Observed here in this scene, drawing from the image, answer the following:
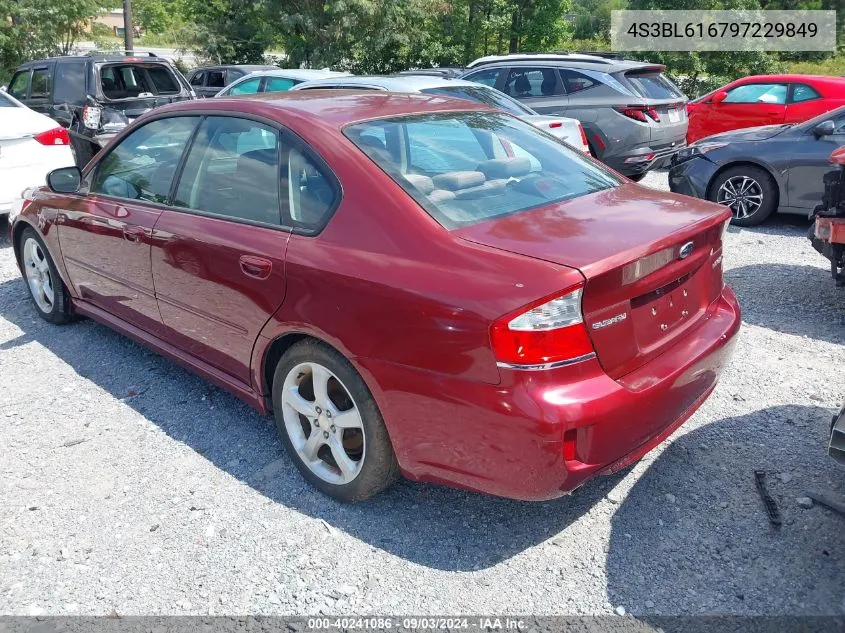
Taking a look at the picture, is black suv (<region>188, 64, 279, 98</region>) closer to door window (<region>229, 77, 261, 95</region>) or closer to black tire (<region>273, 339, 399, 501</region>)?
door window (<region>229, 77, 261, 95</region>)

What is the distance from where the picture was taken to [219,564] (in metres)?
2.76

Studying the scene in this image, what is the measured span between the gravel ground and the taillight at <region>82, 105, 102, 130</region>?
20.8 feet

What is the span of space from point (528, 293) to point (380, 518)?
4.18 feet

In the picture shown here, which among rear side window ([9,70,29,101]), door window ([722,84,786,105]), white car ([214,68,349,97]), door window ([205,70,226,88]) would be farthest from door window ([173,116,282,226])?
door window ([205,70,226,88])

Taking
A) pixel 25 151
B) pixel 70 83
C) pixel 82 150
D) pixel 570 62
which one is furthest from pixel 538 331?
pixel 70 83

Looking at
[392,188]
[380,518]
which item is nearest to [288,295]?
[392,188]

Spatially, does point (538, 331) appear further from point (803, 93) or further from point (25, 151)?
point (803, 93)

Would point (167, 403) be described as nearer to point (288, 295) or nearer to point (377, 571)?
point (288, 295)

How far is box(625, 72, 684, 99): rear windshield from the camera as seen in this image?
9.34 metres

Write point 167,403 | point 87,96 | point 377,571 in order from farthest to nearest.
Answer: point 87,96
point 167,403
point 377,571

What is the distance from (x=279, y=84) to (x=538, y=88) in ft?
12.8

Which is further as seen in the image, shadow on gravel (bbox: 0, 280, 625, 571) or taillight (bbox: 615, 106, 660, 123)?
taillight (bbox: 615, 106, 660, 123)

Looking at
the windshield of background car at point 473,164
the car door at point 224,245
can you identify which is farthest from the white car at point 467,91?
the car door at point 224,245

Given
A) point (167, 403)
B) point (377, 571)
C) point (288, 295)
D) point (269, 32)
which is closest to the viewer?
point (377, 571)
